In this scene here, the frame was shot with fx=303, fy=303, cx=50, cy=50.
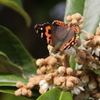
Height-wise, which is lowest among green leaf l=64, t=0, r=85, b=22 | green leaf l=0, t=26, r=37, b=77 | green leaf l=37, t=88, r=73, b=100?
green leaf l=37, t=88, r=73, b=100

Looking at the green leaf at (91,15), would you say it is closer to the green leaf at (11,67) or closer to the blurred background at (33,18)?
the green leaf at (11,67)

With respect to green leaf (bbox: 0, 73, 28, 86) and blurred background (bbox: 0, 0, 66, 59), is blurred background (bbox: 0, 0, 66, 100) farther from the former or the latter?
green leaf (bbox: 0, 73, 28, 86)

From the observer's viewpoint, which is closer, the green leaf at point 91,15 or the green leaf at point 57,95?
the green leaf at point 57,95

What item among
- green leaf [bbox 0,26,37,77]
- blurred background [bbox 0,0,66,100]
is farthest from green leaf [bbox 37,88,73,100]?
blurred background [bbox 0,0,66,100]

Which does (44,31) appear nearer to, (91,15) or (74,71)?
(74,71)

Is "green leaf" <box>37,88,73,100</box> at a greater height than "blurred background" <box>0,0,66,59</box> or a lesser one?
lesser

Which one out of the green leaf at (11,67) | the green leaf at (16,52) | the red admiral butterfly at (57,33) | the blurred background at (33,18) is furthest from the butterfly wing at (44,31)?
the blurred background at (33,18)

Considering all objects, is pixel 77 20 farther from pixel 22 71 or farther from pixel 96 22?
pixel 22 71

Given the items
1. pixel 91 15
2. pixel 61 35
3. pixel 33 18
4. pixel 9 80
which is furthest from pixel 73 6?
pixel 33 18
